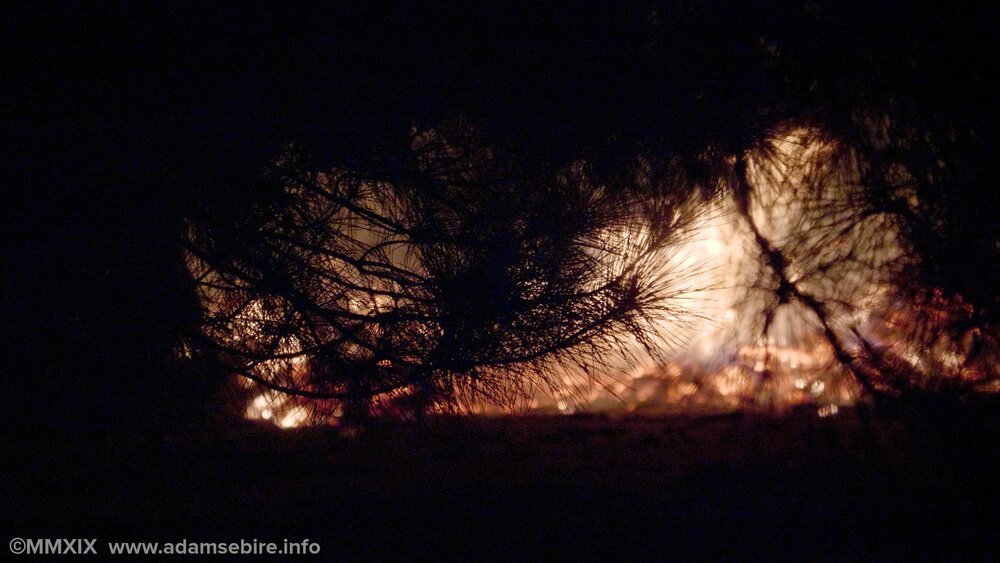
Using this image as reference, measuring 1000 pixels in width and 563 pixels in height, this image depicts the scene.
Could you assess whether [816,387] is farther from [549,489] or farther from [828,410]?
[549,489]

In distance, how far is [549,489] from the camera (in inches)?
90.9

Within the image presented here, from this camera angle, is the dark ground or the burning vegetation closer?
the burning vegetation

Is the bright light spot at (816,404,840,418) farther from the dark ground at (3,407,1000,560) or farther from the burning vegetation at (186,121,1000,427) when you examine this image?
the burning vegetation at (186,121,1000,427)

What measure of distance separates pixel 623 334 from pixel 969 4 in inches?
60.9

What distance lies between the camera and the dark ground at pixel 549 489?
193cm

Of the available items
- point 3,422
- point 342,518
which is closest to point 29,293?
point 3,422

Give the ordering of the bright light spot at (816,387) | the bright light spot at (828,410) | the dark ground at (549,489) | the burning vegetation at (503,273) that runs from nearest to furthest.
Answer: the burning vegetation at (503,273), the dark ground at (549,489), the bright light spot at (816,387), the bright light spot at (828,410)

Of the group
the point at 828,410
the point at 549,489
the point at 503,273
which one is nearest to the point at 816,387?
the point at 828,410

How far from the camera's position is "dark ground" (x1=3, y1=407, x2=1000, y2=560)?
1930mm

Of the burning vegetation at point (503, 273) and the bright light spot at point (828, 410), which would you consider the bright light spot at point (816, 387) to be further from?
the burning vegetation at point (503, 273)

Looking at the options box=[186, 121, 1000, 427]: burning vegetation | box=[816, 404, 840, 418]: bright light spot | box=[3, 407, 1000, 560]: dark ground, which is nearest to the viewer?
box=[186, 121, 1000, 427]: burning vegetation

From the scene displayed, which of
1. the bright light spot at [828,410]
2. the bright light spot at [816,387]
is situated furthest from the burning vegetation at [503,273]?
the bright light spot at [828,410]

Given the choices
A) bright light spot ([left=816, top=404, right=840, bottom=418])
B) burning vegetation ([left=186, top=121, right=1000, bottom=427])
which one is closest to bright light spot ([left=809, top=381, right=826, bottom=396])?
bright light spot ([left=816, top=404, right=840, bottom=418])

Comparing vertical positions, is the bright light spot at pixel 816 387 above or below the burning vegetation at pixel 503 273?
below
